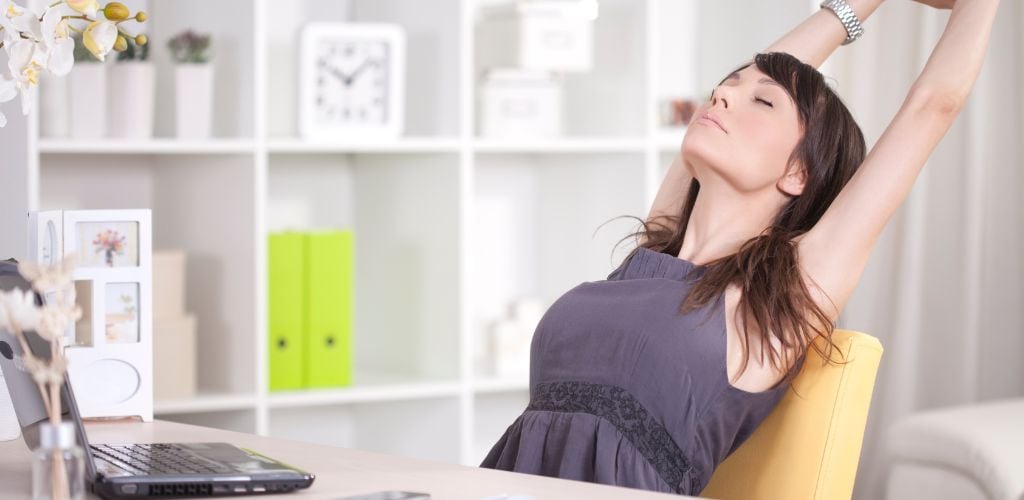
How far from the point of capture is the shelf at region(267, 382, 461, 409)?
277cm

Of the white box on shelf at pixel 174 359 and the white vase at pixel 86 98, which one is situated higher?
the white vase at pixel 86 98

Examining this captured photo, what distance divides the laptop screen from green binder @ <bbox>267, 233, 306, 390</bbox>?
1.48m

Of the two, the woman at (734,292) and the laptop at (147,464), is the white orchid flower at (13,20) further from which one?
the woman at (734,292)

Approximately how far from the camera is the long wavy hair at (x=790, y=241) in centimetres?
162

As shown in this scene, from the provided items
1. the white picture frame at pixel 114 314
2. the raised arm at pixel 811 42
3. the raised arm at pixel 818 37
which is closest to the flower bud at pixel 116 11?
the white picture frame at pixel 114 314

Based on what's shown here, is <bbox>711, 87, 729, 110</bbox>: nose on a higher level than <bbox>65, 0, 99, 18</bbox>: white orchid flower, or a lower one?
lower

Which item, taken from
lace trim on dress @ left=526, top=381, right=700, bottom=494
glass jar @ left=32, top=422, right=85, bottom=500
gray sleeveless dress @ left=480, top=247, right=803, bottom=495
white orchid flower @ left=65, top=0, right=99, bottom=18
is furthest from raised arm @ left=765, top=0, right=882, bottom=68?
glass jar @ left=32, top=422, right=85, bottom=500

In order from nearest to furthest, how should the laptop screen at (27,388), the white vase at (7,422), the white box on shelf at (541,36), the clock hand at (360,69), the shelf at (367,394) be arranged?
the laptop screen at (27,388)
the white vase at (7,422)
the shelf at (367,394)
the clock hand at (360,69)
the white box on shelf at (541,36)

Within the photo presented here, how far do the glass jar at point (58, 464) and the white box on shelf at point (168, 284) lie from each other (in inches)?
66.5

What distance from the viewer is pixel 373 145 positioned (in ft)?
9.23

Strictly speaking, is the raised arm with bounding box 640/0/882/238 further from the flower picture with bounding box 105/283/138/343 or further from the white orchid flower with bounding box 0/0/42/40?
the white orchid flower with bounding box 0/0/42/40

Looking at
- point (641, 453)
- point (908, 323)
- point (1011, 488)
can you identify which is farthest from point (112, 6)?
point (908, 323)

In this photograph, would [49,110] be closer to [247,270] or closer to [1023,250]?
[247,270]

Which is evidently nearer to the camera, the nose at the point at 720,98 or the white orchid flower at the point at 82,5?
the white orchid flower at the point at 82,5
